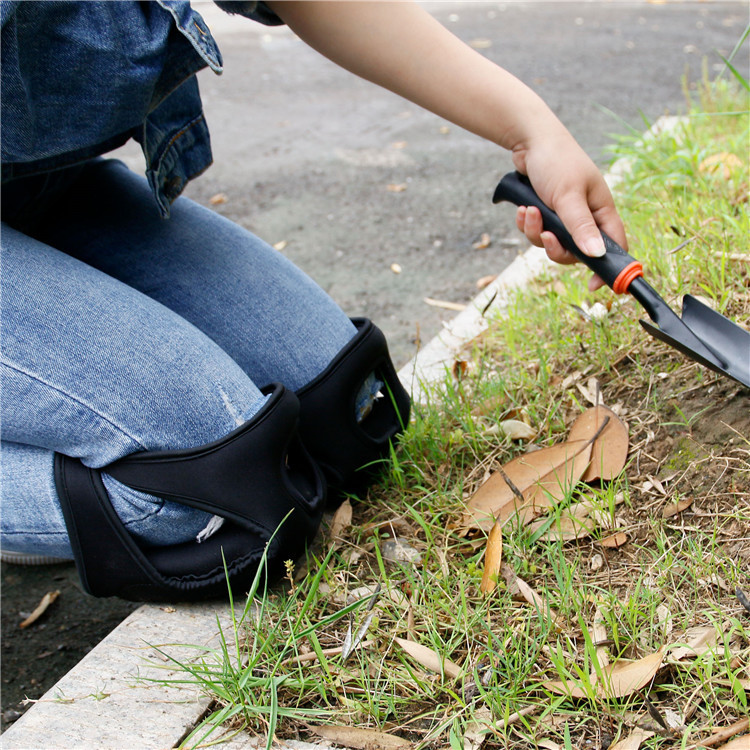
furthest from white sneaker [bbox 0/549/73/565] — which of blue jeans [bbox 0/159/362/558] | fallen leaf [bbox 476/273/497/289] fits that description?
fallen leaf [bbox 476/273/497/289]

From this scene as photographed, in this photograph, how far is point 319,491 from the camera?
1404mm

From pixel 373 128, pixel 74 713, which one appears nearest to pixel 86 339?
pixel 74 713

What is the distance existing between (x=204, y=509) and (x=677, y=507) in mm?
807

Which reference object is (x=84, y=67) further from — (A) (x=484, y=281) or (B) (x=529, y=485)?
(A) (x=484, y=281)

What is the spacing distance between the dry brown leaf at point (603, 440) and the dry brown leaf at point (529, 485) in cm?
2

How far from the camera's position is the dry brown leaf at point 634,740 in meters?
0.97

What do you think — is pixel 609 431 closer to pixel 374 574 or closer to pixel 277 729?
pixel 374 574

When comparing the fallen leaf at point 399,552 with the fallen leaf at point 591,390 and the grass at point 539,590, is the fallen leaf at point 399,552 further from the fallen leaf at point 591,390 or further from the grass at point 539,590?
the fallen leaf at point 591,390

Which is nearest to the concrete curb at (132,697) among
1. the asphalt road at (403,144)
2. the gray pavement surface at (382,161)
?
the gray pavement surface at (382,161)

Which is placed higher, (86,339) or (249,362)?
(86,339)

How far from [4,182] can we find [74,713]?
966mm

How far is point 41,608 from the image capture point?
5.35 ft

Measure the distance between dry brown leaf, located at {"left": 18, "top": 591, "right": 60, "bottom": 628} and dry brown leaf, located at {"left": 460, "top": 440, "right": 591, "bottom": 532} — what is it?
0.93 m

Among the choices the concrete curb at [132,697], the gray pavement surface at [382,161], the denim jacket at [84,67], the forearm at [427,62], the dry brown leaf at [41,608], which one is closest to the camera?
the concrete curb at [132,697]
